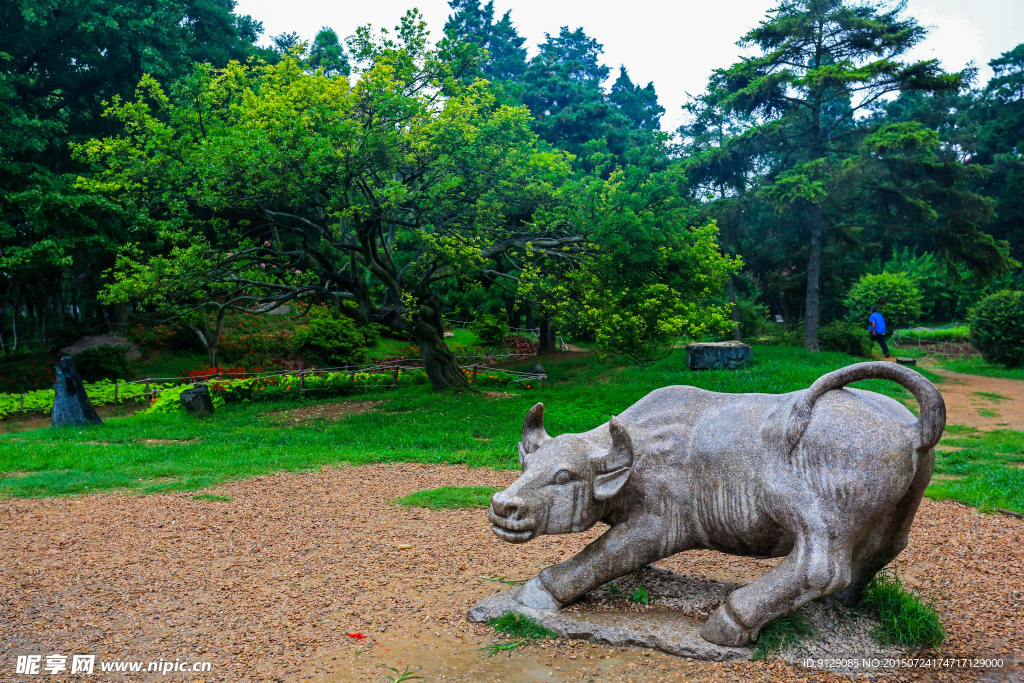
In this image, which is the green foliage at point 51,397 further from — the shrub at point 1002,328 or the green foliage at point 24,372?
the shrub at point 1002,328

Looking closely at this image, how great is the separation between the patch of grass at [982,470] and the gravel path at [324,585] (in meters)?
0.43

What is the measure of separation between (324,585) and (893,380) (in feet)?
13.5

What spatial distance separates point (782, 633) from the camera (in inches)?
153

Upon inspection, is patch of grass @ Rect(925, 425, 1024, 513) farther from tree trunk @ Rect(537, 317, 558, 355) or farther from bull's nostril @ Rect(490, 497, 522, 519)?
tree trunk @ Rect(537, 317, 558, 355)

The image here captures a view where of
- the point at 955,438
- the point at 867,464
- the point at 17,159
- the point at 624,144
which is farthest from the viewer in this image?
the point at 624,144

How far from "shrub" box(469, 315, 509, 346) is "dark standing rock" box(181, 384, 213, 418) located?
42.0 ft

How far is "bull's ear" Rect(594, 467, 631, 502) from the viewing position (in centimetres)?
417

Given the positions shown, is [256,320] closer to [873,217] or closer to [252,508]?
[252,508]

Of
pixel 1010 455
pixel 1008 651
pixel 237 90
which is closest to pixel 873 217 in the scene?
pixel 1010 455

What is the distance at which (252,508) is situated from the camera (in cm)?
737

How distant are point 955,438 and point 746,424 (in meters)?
8.77

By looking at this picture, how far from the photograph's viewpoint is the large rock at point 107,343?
2116 cm

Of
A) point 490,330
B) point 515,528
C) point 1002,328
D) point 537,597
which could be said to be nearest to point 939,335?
point 1002,328

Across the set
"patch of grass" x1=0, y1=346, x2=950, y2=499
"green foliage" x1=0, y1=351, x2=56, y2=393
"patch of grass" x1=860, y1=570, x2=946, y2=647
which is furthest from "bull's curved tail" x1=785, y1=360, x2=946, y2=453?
"green foliage" x1=0, y1=351, x2=56, y2=393
